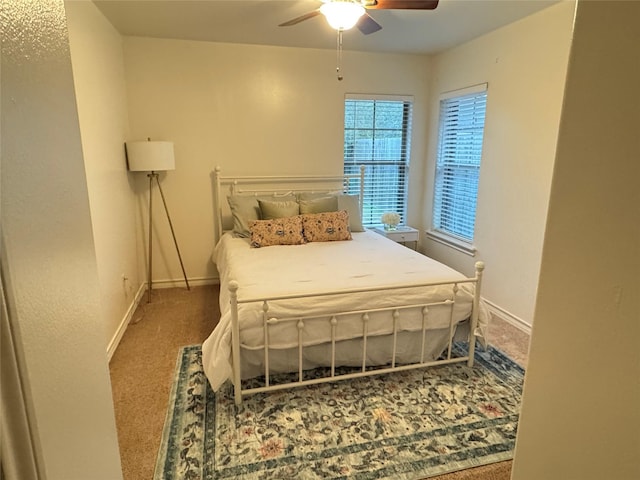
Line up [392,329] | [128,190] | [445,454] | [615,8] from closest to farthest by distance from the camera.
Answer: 1. [615,8]
2. [445,454]
3. [392,329]
4. [128,190]

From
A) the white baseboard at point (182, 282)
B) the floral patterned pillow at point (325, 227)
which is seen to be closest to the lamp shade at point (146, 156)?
the white baseboard at point (182, 282)

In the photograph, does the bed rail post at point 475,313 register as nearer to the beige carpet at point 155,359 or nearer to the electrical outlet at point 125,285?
the beige carpet at point 155,359

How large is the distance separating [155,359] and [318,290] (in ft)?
4.30

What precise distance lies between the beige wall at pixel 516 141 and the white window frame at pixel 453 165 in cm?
11

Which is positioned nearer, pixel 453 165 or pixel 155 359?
pixel 155 359

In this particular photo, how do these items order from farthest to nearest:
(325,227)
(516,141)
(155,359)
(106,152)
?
1. (325,227)
2. (516,141)
3. (106,152)
4. (155,359)

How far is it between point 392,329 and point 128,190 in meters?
2.69

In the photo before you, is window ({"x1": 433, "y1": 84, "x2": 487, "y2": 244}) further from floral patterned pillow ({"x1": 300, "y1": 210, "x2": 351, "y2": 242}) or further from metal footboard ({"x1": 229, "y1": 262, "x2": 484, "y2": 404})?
metal footboard ({"x1": 229, "y1": 262, "x2": 484, "y2": 404})

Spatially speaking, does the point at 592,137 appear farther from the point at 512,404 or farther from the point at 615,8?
the point at 512,404

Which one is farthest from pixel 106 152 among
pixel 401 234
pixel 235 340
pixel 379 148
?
pixel 401 234

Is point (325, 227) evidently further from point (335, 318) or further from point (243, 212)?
point (335, 318)

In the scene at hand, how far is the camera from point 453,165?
4125 mm

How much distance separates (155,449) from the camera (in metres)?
1.89

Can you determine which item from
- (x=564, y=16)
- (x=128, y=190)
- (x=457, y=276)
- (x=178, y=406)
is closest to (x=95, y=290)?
(x=178, y=406)
